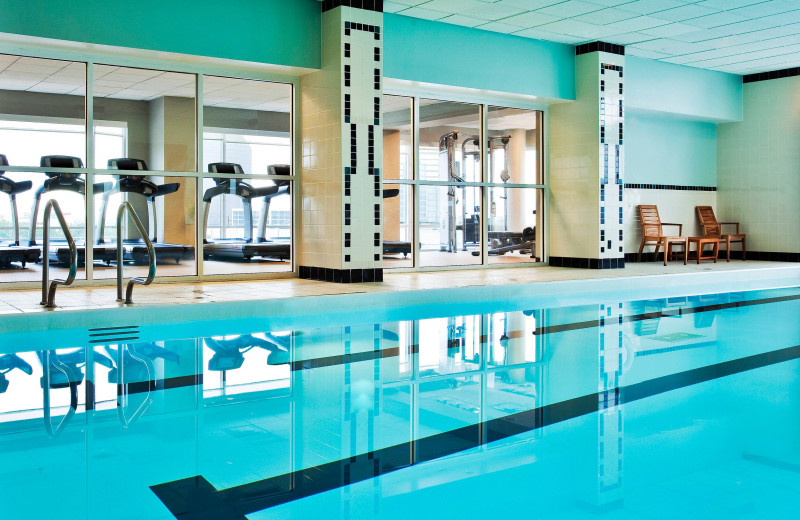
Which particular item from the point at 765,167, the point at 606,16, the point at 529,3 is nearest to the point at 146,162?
the point at 529,3

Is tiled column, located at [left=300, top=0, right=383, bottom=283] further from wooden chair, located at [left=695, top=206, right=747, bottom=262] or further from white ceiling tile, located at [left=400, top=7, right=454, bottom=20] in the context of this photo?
wooden chair, located at [left=695, top=206, right=747, bottom=262]

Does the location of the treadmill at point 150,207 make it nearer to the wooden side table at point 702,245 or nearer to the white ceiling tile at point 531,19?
the white ceiling tile at point 531,19

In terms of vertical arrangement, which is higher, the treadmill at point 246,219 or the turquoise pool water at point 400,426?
the treadmill at point 246,219

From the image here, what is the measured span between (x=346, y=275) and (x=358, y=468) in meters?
5.26

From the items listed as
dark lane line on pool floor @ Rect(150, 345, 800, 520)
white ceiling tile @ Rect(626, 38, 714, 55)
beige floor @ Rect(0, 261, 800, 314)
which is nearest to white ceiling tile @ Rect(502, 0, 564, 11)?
white ceiling tile @ Rect(626, 38, 714, 55)

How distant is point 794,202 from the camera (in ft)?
38.1

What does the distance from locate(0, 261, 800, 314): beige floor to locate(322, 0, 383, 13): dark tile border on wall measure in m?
2.85

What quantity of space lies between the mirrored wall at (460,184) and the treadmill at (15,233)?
396cm

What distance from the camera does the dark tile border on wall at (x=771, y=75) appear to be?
11.5 metres

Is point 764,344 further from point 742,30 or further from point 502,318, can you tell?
point 742,30

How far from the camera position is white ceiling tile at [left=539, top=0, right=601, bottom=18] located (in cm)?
776

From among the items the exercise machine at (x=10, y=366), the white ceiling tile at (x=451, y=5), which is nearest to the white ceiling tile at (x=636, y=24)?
the white ceiling tile at (x=451, y=5)

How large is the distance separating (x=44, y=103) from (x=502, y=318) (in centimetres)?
466

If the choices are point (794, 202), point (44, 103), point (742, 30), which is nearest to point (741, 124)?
point (794, 202)
